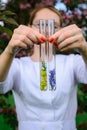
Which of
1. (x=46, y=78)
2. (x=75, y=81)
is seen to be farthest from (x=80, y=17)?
(x=46, y=78)

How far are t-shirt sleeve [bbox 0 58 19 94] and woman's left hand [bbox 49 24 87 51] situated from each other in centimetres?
32

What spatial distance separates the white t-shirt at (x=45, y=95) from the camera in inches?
77.7

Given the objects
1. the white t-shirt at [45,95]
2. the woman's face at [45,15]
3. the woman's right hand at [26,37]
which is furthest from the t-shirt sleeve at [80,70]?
the woman's right hand at [26,37]

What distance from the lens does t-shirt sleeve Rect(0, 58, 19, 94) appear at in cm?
193

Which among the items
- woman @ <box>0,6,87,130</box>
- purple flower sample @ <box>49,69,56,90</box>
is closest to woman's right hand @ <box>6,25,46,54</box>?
purple flower sample @ <box>49,69,56,90</box>

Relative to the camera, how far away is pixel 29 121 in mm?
2010

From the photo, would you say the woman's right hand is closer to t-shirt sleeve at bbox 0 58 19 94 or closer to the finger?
the finger

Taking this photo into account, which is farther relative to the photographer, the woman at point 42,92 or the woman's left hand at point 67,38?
the woman at point 42,92

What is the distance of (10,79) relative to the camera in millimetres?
1955

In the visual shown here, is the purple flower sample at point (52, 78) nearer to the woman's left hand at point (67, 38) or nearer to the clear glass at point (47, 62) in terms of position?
the clear glass at point (47, 62)

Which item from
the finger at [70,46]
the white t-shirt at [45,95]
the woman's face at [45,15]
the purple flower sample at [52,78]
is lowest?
the white t-shirt at [45,95]

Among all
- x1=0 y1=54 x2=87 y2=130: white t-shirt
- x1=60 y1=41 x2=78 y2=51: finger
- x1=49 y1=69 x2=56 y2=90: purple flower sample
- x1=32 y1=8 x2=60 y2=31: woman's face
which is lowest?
x1=0 y1=54 x2=87 y2=130: white t-shirt

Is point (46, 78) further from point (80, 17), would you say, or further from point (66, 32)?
point (80, 17)

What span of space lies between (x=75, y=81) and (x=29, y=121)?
25 centimetres
